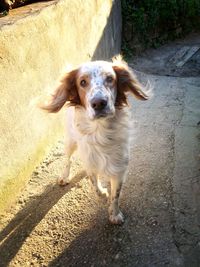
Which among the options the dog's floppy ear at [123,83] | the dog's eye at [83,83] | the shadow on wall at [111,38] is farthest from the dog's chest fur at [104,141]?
the shadow on wall at [111,38]

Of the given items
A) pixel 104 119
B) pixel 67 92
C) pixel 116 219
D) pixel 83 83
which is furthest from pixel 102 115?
pixel 116 219

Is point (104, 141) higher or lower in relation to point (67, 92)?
lower

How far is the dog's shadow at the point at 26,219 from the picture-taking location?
3192 millimetres

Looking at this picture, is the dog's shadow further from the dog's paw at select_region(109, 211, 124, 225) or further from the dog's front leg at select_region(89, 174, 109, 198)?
the dog's paw at select_region(109, 211, 124, 225)

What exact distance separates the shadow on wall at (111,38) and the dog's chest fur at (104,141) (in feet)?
9.15

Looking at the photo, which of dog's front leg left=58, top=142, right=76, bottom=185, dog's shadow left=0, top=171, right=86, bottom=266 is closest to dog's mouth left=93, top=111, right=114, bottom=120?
dog's front leg left=58, top=142, right=76, bottom=185

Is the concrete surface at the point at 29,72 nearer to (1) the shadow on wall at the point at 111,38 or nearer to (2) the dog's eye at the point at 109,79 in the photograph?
(2) the dog's eye at the point at 109,79

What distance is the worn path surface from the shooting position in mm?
3055

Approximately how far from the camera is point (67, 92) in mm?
3133

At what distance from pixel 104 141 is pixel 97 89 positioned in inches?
20.8

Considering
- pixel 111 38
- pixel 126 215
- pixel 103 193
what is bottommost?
pixel 126 215

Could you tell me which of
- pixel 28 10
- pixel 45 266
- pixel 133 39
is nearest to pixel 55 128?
pixel 28 10

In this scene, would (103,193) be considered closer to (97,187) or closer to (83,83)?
(97,187)

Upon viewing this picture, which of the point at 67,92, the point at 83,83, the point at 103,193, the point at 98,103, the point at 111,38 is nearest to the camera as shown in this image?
the point at 98,103
